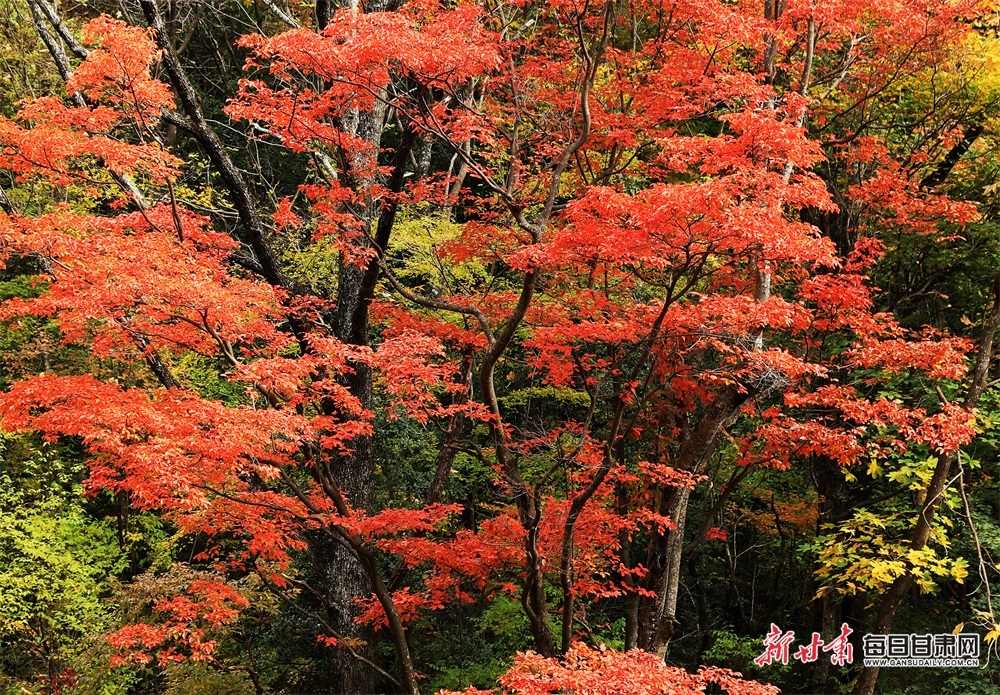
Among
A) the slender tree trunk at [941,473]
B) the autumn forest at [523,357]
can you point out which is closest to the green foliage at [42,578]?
the autumn forest at [523,357]

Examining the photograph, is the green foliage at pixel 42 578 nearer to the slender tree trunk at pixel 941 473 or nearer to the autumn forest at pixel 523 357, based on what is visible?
the autumn forest at pixel 523 357

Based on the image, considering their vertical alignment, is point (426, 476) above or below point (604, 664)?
below

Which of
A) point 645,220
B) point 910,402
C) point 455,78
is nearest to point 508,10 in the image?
point 455,78

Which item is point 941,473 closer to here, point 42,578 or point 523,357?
point 523,357

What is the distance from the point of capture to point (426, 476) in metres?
11.9

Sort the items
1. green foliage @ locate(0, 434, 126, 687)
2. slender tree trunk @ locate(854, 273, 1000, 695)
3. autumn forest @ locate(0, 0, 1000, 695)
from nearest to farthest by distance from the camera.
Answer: autumn forest @ locate(0, 0, 1000, 695) → slender tree trunk @ locate(854, 273, 1000, 695) → green foliage @ locate(0, 434, 126, 687)

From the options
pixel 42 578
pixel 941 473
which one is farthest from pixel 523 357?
pixel 42 578

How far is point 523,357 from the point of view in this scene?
41.7ft

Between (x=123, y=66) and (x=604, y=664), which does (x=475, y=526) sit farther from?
(x=123, y=66)

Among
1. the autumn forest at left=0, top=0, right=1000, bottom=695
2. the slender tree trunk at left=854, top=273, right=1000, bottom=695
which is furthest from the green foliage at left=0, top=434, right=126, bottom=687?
the slender tree trunk at left=854, top=273, right=1000, bottom=695

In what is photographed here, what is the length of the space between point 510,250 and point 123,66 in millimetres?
4420

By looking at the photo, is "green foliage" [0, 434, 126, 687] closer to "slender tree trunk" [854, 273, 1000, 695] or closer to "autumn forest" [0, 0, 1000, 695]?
"autumn forest" [0, 0, 1000, 695]

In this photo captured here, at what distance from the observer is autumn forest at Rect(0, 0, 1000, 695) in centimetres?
647

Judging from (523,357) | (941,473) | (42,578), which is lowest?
(42,578)
